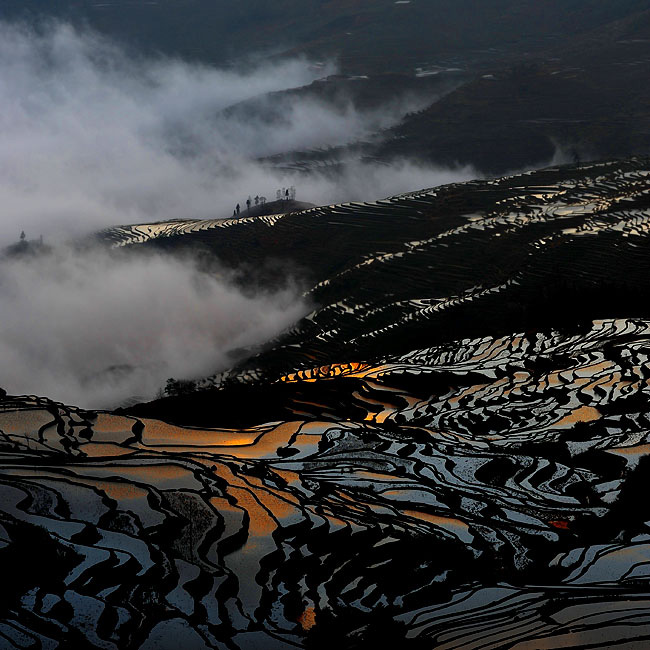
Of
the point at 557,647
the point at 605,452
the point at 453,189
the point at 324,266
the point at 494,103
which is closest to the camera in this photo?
the point at 557,647

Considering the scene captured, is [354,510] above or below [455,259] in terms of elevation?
below

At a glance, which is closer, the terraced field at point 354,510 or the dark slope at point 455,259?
the terraced field at point 354,510

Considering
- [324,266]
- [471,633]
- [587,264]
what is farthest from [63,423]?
[324,266]

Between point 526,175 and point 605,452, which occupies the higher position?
point 526,175

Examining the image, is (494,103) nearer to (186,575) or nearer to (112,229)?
(112,229)

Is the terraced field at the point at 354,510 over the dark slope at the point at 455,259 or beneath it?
beneath

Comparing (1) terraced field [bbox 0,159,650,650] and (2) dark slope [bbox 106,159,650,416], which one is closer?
(1) terraced field [bbox 0,159,650,650]

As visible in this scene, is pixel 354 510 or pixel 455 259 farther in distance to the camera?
pixel 455 259

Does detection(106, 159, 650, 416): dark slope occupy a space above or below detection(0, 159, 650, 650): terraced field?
above
